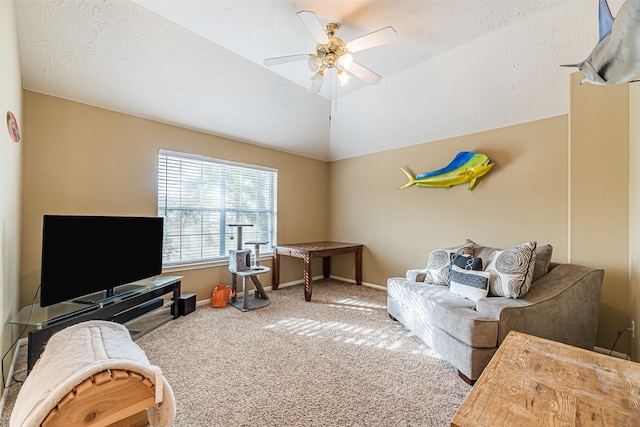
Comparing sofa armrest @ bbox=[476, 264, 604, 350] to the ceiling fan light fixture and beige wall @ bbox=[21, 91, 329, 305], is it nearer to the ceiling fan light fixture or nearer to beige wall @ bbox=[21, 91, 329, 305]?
the ceiling fan light fixture

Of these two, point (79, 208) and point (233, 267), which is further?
point (233, 267)

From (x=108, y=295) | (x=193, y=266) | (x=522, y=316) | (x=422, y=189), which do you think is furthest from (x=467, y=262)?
(x=108, y=295)

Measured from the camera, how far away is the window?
3.43m

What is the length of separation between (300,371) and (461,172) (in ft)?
9.78

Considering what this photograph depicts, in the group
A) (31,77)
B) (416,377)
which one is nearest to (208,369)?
(416,377)

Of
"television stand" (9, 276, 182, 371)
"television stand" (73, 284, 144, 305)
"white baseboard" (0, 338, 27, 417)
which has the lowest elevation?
"white baseboard" (0, 338, 27, 417)

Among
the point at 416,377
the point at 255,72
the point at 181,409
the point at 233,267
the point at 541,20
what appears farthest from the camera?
the point at 233,267

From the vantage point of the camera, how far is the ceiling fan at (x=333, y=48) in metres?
1.97

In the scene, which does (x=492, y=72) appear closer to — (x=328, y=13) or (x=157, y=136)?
(x=328, y=13)

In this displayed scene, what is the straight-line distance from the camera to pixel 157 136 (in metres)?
3.29

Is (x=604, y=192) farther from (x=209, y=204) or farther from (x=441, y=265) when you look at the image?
(x=209, y=204)

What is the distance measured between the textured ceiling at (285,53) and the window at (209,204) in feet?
1.88

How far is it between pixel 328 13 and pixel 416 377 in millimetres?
2979

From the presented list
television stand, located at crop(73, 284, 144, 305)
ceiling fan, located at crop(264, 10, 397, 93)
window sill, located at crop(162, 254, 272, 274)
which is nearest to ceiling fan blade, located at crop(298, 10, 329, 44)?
ceiling fan, located at crop(264, 10, 397, 93)
